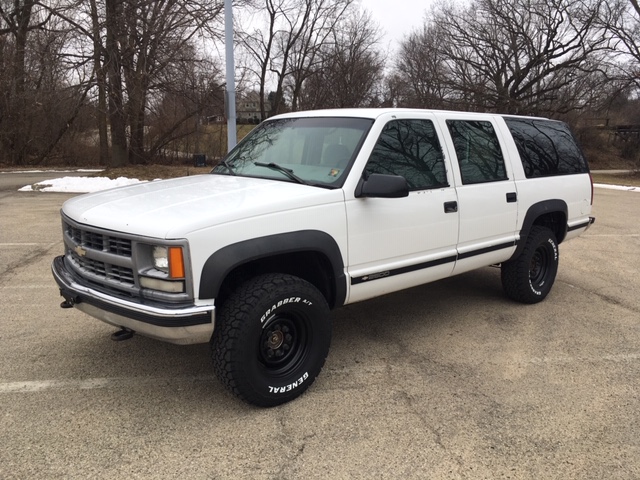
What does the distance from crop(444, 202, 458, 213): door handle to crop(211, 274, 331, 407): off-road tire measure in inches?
53.9

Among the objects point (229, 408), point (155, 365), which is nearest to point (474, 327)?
point (229, 408)

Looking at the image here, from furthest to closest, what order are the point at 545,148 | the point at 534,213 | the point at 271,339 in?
the point at 545,148
the point at 534,213
the point at 271,339

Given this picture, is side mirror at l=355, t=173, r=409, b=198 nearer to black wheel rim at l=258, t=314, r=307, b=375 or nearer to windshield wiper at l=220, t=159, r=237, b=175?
black wheel rim at l=258, t=314, r=307, b=375

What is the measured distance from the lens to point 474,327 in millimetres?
4656

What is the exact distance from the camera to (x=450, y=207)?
13.3ft

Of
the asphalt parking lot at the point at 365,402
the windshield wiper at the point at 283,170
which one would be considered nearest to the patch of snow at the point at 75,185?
the asphalt parking lot at the point at 365,402

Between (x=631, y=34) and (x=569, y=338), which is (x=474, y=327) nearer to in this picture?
(x=569, y=338)

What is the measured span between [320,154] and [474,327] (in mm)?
2205

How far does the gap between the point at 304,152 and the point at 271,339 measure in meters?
1.50

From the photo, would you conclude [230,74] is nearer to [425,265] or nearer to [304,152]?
[304,152]

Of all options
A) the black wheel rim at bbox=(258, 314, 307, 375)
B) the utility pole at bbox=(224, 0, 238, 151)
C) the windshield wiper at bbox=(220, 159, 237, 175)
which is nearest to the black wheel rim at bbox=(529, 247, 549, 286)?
the black wheel rim at bbox=(258, 314, 307, 375)

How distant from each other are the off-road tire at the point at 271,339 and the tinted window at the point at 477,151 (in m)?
1.89

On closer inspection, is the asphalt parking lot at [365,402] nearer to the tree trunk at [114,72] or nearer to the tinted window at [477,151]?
the tinted window at [477,151]

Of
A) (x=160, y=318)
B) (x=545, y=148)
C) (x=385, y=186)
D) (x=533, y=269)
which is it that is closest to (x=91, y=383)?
(x=160, y=318)
